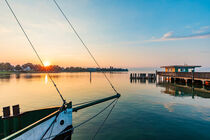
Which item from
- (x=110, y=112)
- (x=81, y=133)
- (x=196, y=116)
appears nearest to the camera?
(x=81, y=133)

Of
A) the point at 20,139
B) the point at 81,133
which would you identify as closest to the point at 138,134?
the point at 81,133

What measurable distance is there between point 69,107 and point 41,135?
225cm

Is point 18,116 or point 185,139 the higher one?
point 18,116

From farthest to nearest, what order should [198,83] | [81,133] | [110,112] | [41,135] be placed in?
[198,83], [110,112], [81,133], [41,135]

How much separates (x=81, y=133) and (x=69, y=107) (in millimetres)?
2818

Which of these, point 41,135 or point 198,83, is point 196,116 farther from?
point 198,83

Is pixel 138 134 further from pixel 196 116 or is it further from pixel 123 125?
pixel 196 116

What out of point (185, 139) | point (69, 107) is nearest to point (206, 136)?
point (185, 139)

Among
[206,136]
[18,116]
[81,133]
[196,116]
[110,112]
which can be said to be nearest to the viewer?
[18,116]

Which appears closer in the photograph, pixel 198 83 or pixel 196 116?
pixel 196 116

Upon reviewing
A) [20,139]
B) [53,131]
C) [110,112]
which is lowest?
[110,112]

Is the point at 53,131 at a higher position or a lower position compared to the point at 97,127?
higher

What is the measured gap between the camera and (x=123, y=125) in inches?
410

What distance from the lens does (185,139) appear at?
811cm
